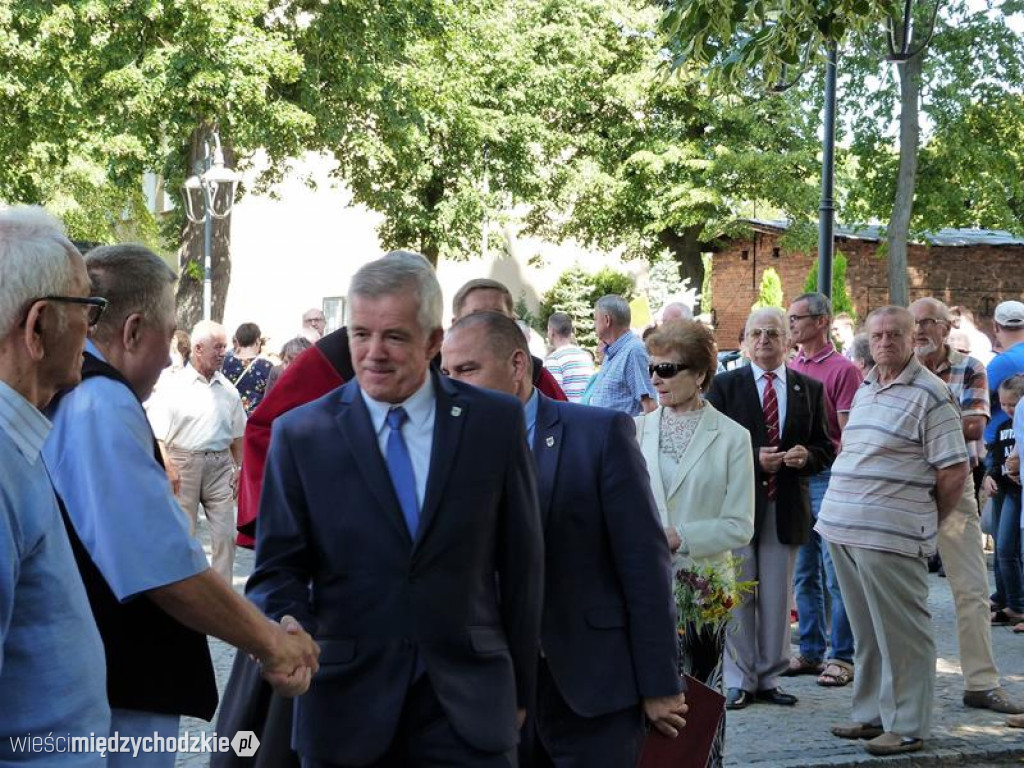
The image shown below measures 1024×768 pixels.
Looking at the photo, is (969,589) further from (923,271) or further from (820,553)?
(923,271)

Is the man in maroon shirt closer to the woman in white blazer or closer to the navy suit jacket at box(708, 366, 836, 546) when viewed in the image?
the navy suit jacket at box(708, 366, 836, 546)

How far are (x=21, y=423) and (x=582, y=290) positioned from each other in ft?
140

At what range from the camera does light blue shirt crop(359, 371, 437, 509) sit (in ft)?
12.3

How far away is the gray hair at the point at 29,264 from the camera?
8.28ft

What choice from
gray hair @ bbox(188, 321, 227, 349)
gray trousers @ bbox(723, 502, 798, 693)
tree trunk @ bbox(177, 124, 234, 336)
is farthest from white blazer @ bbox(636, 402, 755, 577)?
tree trunk @ bbox(177, 124, 234, 336)

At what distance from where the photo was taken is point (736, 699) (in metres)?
8.26

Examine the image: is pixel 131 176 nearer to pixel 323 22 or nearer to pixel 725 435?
pixel 323 22

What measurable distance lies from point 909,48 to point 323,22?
1564 cm

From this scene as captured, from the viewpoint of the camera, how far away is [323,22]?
26.1m

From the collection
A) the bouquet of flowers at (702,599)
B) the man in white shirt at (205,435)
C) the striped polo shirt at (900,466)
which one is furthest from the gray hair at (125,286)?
the man in white shirt at (205,435)

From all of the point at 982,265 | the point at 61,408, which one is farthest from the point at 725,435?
the point at 982,265

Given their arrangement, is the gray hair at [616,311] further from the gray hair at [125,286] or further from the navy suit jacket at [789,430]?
the gray hair at [125,286]

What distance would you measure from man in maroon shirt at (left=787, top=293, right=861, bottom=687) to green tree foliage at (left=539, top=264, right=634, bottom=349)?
3373cm

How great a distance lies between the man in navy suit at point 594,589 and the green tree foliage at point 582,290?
3939 cm
